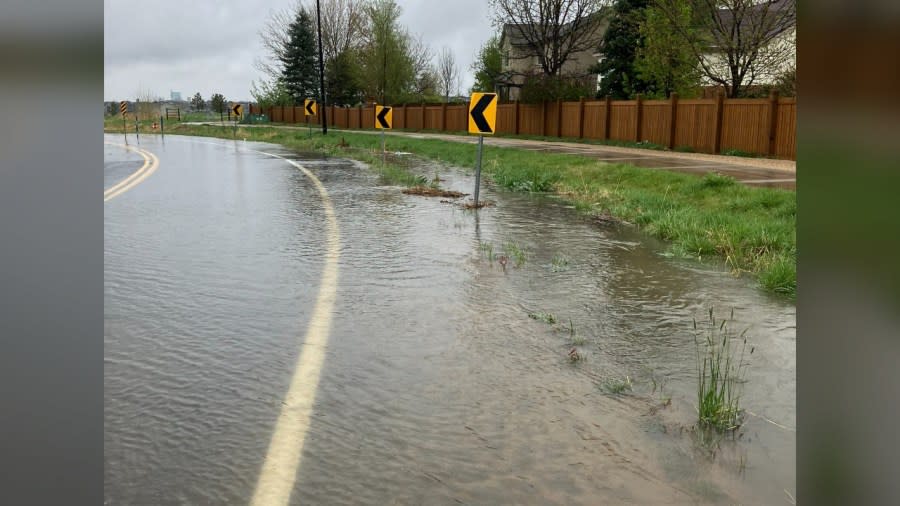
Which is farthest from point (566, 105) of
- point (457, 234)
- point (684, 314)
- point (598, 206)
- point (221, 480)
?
point (221, 480)

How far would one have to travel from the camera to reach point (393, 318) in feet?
19.3

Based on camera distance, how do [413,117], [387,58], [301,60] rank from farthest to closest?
[301,60]
[387,58]
[413,117]

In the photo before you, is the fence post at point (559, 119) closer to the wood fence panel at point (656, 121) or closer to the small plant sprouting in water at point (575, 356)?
the wood fence panel at point (656, 121)

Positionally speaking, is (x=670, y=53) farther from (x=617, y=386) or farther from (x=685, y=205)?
(x=617, y=386)

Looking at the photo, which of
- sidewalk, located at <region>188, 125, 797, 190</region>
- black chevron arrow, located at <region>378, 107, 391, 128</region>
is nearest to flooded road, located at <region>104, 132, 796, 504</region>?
sidewalk, located at <region>188, 125, 797, 190</region>

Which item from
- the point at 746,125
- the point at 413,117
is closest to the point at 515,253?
the point at 746,125

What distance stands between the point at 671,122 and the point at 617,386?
26.8 meters

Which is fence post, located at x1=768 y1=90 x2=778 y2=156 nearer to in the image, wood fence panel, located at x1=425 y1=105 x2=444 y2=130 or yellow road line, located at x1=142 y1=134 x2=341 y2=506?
yellow road line, located at x1=142 y1=134 x2=341 y2=506

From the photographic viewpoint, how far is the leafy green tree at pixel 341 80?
70.6 m

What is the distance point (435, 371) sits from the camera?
A: 4.70 meters

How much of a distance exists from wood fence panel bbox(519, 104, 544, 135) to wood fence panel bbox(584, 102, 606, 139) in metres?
4.79
